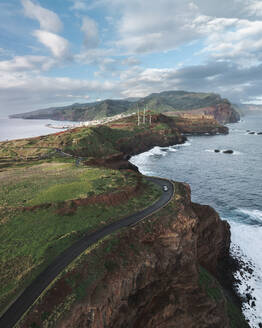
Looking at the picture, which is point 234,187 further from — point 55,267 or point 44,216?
point 55,267

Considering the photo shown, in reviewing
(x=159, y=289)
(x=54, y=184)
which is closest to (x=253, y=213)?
(x=159, y=289)

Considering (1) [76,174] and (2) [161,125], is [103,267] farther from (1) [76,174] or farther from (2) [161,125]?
(2) [161,125]

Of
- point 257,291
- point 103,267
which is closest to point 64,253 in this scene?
point 103,267

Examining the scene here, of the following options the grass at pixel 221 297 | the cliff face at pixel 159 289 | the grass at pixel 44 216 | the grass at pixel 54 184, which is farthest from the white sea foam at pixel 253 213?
the grass at pixel 54 184

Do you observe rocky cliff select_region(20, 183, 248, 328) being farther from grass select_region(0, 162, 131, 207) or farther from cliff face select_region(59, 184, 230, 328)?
grass select_region(0, 162, 131, 207)

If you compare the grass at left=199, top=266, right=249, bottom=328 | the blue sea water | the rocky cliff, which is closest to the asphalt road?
the rocky cliff

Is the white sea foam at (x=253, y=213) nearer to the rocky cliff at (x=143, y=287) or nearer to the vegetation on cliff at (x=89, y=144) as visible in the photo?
the rocky cliff at (x=143, y=287)
